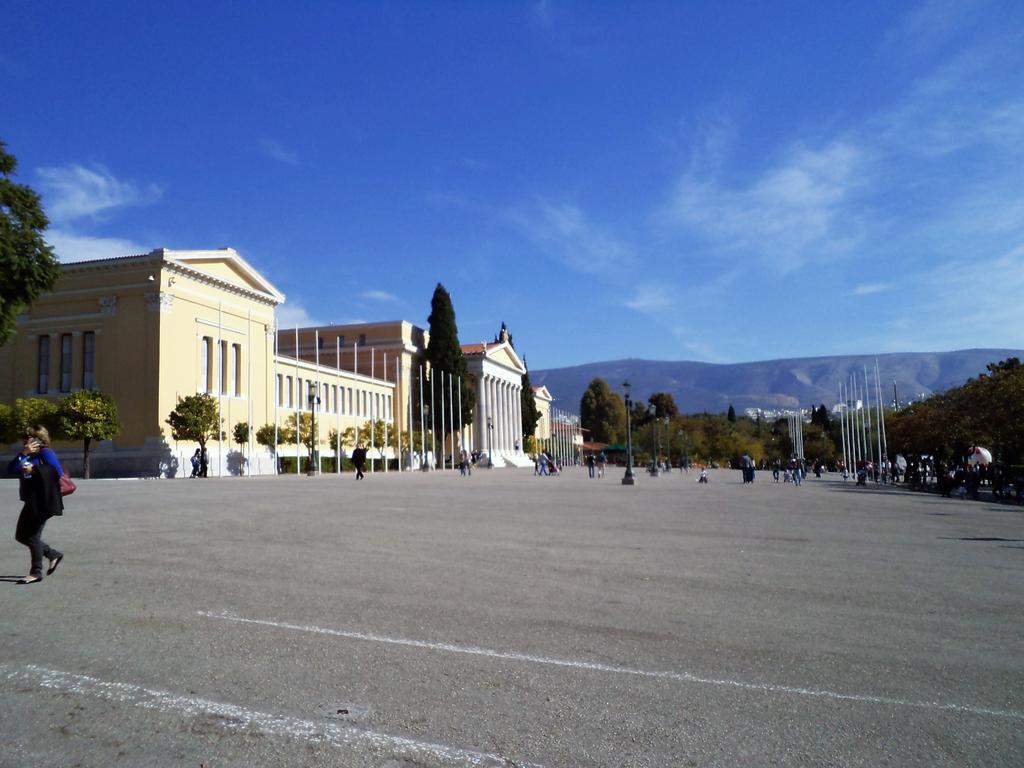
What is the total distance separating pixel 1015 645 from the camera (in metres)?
6.13

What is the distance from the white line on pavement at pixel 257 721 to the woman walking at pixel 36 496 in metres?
3.62

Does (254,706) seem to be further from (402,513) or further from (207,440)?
(207,440)

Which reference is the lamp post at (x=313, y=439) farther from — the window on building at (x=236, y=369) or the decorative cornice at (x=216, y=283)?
the decorative cornice at (x=216, y=283)

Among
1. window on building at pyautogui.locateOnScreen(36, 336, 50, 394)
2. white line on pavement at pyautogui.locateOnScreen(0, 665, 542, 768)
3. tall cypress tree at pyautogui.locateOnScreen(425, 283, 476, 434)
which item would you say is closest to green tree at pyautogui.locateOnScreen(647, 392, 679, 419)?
tall cypress tree at pyautogui.locateOnScreen(425, 283, 476, 434)

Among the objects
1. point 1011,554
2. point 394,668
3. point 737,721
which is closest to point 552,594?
point 394,668

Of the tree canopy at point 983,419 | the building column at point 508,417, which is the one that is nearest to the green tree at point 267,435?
the tree canopy at point 983,419

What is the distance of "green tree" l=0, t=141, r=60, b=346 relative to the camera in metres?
24.8

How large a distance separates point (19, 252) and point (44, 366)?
27.6 metres

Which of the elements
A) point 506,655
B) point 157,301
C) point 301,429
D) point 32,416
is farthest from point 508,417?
point 506,655

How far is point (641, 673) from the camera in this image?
524 cm

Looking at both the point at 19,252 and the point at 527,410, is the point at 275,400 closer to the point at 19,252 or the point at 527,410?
the point at 19,252

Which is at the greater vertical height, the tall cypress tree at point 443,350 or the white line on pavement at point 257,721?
the tall cypress tree at point 443,350

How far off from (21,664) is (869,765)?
531 cm

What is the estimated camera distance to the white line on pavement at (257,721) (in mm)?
3875
